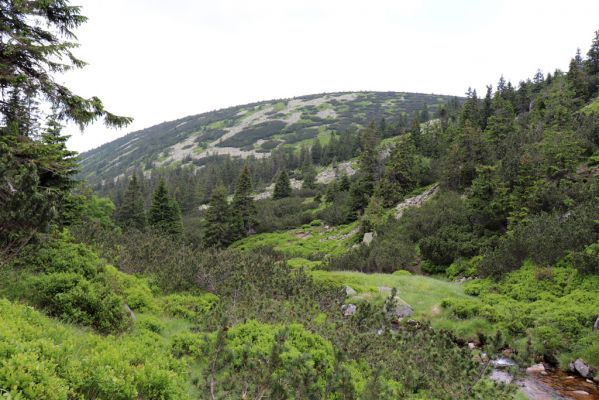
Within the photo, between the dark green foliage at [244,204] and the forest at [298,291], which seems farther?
the dark green foliage at [244,204]

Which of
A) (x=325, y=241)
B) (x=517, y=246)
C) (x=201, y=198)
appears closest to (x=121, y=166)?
(x=201, y=198)

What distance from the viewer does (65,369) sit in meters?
4.43

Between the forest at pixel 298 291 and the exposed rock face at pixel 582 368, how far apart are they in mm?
56

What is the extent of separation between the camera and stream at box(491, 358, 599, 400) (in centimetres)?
1091

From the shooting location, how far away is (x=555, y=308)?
51.7 feet

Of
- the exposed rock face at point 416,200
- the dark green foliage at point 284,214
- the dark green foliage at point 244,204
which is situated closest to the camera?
the exposed rock face at point 416,200

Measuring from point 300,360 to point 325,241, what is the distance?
1489 inches

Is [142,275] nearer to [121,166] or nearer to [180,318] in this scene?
[180,318]

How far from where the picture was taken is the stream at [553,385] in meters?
10.9

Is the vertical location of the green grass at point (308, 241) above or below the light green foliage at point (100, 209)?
below

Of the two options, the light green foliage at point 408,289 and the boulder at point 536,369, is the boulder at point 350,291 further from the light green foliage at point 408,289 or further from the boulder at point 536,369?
the boulder at point 536,369

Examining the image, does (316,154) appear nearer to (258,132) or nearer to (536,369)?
(258,132)

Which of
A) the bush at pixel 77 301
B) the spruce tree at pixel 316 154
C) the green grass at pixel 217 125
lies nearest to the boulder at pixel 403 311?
the bush at pixel 77 301

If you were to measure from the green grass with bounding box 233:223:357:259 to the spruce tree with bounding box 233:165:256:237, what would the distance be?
2.42 m
